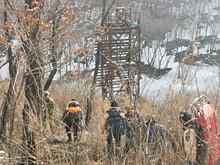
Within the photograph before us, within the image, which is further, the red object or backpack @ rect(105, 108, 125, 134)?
backpack @ rect(105, 108, 125, 134)

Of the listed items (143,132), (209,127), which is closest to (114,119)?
(143,132)

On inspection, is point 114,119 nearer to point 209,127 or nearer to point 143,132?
point 143,132

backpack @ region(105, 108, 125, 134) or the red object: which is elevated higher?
the red object

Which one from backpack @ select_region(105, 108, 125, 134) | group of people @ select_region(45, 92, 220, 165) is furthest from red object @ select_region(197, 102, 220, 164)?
backpack @ select_region(105, 108, 125, 134)

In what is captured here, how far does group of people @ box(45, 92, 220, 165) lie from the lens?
2.84 m

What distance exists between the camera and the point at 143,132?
10.5 ft

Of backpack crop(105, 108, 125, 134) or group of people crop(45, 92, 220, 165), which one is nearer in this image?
group of people crop(45, 92, 220, 165)

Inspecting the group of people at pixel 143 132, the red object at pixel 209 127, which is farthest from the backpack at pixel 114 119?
the red object at pixel 209 127

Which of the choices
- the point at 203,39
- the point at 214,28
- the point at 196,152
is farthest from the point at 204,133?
the point at 214,28

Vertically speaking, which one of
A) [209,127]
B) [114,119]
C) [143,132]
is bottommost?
[114,119]

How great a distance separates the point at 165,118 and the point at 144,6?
43.1 metres

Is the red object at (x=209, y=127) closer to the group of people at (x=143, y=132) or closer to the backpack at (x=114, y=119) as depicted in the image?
the group of people at (x=143, y=132)

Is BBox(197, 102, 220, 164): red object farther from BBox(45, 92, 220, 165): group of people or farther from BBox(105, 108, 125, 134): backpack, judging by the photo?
BBox(105, 108, 125, 134): backpack

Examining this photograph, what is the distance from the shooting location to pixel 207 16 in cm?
4438
